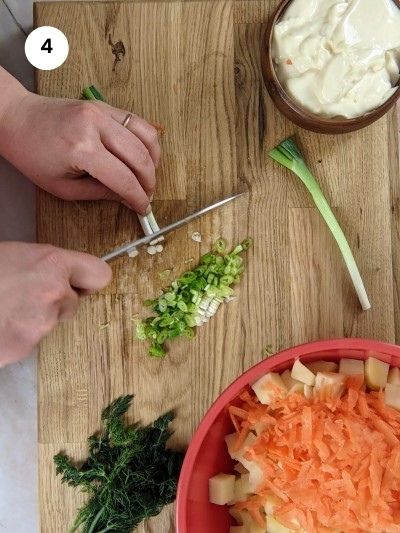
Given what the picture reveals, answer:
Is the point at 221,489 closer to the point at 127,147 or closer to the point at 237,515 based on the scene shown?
the point at 237,515

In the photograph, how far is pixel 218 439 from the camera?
119cm

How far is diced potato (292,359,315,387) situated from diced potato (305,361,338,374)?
23mm

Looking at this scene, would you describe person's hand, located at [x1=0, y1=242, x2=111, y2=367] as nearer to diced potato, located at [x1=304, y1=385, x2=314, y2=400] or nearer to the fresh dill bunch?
the fresh dill bunch

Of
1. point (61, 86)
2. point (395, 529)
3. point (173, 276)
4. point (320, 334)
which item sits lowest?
point (395, 529)

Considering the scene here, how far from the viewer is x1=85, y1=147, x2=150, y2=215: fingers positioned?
1163mm

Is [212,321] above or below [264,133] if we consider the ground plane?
below

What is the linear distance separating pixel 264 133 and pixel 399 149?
24cm

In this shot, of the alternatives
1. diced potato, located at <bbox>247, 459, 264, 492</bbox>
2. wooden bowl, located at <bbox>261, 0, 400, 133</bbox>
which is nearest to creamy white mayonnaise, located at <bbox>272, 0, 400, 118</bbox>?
wooden bowl, located at <bbox>261, 0, 400, 133</bbox>

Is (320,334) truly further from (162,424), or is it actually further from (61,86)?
(61,86)

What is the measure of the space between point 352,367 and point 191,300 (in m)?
0.30

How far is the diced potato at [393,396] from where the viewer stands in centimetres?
113

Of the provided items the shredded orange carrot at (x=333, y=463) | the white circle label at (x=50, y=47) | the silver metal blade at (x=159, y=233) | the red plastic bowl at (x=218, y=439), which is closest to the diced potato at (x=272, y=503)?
the shredded orange carrot at (x=333, y=463)

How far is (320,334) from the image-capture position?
1.27m

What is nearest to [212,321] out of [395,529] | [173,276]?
[173,276]
